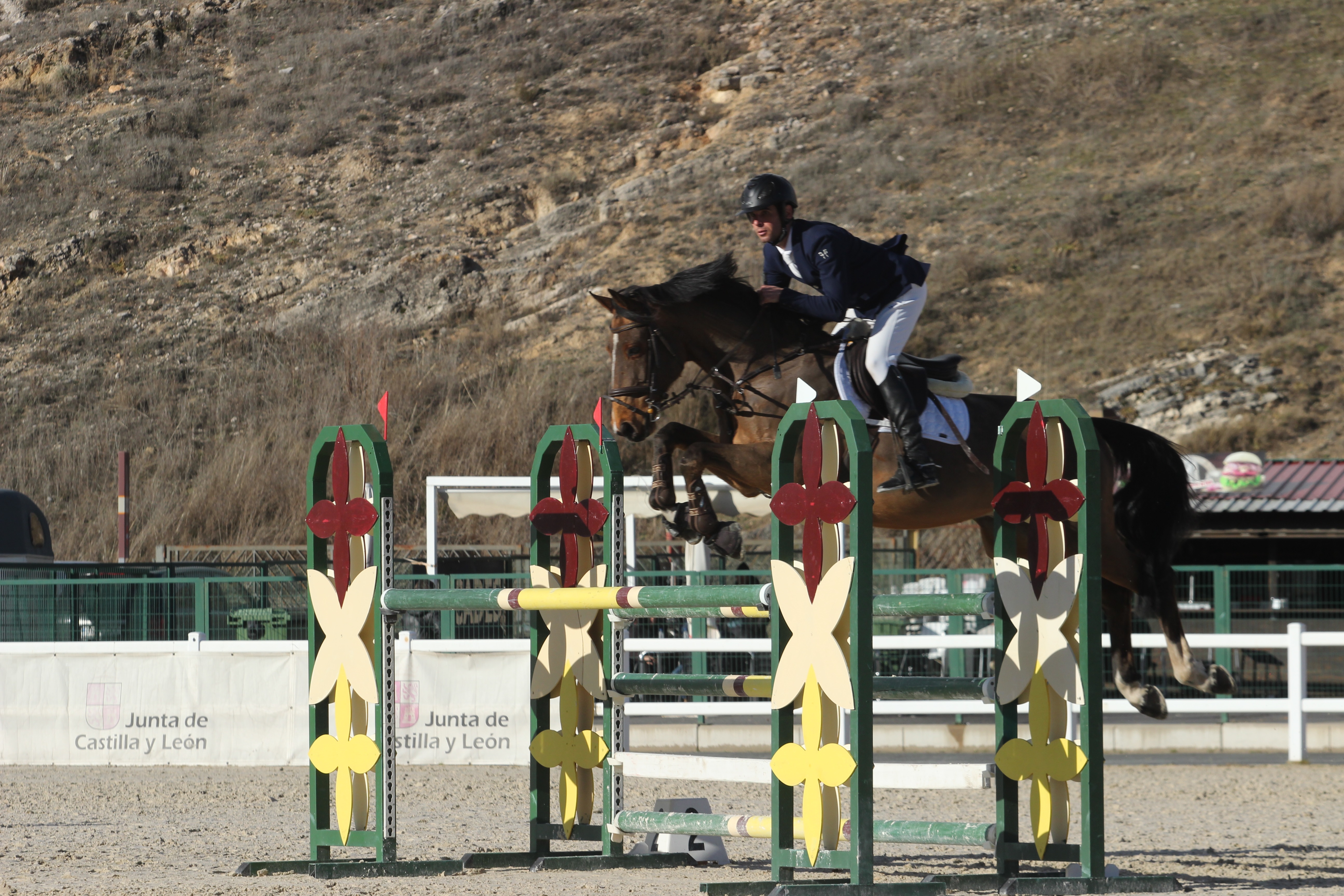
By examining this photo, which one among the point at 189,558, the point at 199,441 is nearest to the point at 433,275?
the point at 199,441

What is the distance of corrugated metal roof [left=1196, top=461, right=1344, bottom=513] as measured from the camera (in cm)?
1800

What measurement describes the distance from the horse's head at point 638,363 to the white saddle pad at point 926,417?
0.65 metres

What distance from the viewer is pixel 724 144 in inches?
1508

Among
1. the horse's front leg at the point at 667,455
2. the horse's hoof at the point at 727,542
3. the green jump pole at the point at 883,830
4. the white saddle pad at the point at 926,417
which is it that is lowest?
the green jump pole at the point at 883,830

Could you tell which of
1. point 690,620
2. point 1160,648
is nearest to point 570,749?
point 690,620

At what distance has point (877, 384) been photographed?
6.62 meters

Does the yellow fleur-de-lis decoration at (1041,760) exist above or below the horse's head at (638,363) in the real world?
below

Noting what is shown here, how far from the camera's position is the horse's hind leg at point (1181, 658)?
6.48 metres

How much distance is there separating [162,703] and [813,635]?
862 centimetres

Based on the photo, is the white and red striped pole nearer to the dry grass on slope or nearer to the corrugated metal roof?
the dry grass on slope

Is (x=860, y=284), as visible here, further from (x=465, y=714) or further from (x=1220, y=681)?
(x=465, y=714)

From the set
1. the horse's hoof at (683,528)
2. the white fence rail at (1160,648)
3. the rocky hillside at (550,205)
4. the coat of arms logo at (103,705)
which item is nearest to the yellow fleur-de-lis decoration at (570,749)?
the horse's hoof at (683,528)

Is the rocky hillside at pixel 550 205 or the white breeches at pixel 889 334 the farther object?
the rocky hillside at pixel 550 205

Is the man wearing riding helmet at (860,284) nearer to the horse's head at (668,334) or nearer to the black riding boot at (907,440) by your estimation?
the black riding boot at (907,440)
